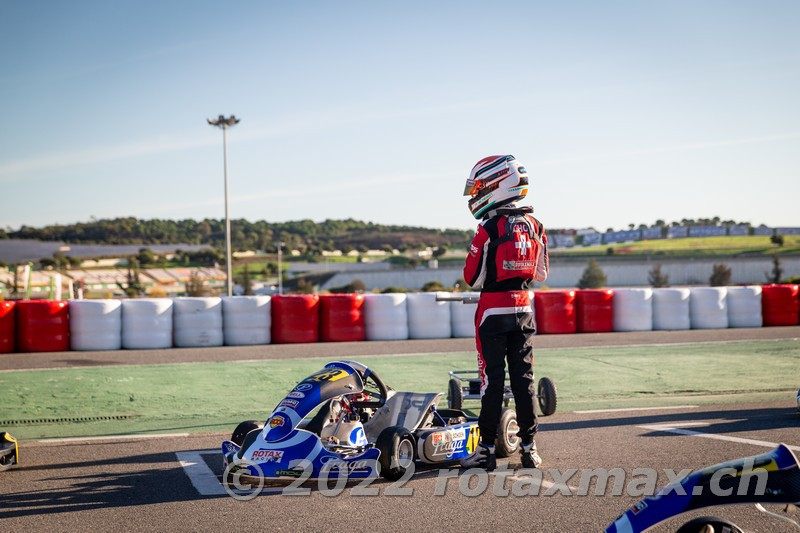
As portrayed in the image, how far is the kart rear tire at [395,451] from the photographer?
17.4 feet

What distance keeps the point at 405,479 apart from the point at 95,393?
5.61 meters

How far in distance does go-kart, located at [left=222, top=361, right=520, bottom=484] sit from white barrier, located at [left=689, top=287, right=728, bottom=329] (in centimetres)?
1413

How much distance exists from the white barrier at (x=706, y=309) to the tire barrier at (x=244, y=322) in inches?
391

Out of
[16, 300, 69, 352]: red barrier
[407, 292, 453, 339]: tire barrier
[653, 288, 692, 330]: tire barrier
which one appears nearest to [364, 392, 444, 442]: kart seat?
[407, 292, 453, 339]: tire barrier

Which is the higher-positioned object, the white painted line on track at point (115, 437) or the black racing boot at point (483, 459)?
the black racing boot at point (483, 459)

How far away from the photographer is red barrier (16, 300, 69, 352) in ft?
50.2

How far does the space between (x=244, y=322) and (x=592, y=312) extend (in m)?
7.72

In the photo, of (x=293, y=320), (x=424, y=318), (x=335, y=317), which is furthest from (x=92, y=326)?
(x=424, y=318)

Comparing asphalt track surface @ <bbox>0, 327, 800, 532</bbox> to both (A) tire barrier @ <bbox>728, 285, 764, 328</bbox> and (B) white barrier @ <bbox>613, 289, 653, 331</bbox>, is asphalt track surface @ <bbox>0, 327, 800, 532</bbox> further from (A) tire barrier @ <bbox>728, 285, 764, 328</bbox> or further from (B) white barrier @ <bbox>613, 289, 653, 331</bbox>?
(A) tire barrier @ <bbox>728, 285, 764, 328</bbox>

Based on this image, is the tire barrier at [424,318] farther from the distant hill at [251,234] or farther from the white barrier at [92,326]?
the distant hill at [251,234]

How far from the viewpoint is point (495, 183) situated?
605 centimetres

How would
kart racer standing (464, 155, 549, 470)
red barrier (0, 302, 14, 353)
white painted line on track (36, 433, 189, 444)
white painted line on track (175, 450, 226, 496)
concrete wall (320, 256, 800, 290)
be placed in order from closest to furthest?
white painted line on track (175, 450, 226, 496), kart racer standing (464, 155, 549, 470), white painted line on track (36, 433, 189, 444), red barrier (0, 302, 14, 353), concrete wall (320, 256, 800, 290)

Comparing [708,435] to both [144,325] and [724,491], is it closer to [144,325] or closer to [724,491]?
[724,491]

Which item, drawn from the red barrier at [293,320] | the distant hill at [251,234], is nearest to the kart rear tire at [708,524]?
the red barrier at [293,320]
